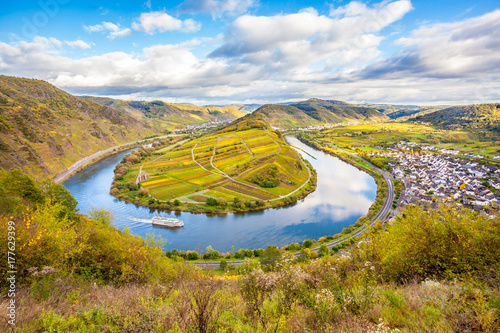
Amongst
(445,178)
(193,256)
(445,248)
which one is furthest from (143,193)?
(445,178)

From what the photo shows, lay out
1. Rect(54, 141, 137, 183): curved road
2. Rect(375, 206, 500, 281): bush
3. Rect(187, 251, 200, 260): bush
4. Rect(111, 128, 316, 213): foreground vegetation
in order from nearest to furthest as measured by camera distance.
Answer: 1. Rect(375, 206, 500, 281): bush
2. Rect(187, 251, 200, 260): bush
3. Rect(111, 128, 316, 213): foreground vegetation
4. Rect(54, 141, 137, 183): curved road

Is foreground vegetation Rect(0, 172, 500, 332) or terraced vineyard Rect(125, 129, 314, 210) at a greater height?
foreground vegetation Rect(0, 172, 500, 332)

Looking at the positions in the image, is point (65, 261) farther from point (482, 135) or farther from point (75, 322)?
point (482, 135)

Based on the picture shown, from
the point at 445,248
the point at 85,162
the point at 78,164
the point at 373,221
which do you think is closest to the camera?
the point at 445,248

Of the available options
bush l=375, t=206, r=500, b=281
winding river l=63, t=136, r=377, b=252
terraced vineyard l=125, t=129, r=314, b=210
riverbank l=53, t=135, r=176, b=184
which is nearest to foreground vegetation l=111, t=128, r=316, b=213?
terraced vineyard l=125, t=129, r=314, b=210

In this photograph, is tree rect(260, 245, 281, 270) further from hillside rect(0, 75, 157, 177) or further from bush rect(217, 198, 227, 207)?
hillside rect(0, 75, 157, 177)

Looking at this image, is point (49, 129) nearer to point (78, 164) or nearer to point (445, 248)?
point (78, 164)

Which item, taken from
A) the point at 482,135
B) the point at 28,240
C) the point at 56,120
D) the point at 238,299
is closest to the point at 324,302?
the point at 238,299

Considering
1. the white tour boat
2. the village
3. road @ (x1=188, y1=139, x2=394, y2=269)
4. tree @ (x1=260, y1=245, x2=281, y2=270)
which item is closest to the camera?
tree @ (x1=260, y1=245, x2=281, y2=270)
